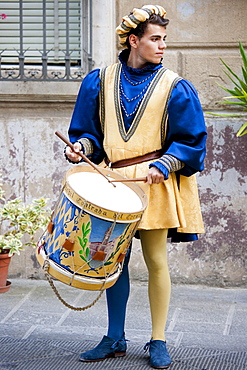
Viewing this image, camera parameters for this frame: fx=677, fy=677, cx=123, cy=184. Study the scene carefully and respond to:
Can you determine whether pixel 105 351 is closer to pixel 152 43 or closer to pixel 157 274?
pixel 157 274

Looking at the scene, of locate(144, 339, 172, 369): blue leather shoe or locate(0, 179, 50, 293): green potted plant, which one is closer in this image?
locate(144, 339, 172, 369): blue leather shoe

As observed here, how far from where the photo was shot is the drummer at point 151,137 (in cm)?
342

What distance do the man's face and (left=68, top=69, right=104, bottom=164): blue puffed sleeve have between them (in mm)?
303

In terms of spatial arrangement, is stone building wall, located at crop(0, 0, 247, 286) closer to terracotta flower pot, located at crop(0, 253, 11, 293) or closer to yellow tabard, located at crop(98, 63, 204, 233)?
terracotta flower pot, located at crop(0, 253, 11, 293)

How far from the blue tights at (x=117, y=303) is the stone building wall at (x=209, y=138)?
1852 mm

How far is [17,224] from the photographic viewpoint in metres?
5.15

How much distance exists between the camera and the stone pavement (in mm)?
3639

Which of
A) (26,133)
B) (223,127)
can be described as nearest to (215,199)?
(223,127)

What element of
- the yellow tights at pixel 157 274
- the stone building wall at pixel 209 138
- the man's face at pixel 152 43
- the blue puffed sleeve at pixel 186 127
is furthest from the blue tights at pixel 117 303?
the stone building wall at pixel 209 138

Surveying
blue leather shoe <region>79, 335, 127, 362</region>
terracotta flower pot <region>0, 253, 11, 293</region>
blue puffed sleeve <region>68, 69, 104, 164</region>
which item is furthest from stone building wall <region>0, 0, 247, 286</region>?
blue leather shoe <region>79, 335, 127, 362</region>

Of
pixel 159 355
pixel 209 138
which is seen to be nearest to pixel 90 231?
→ pixel 159 355

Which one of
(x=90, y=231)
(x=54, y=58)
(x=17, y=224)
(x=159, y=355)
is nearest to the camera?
(x=90, y=231)

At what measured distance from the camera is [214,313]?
4.75 meters

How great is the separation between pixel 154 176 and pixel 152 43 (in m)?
0.69
